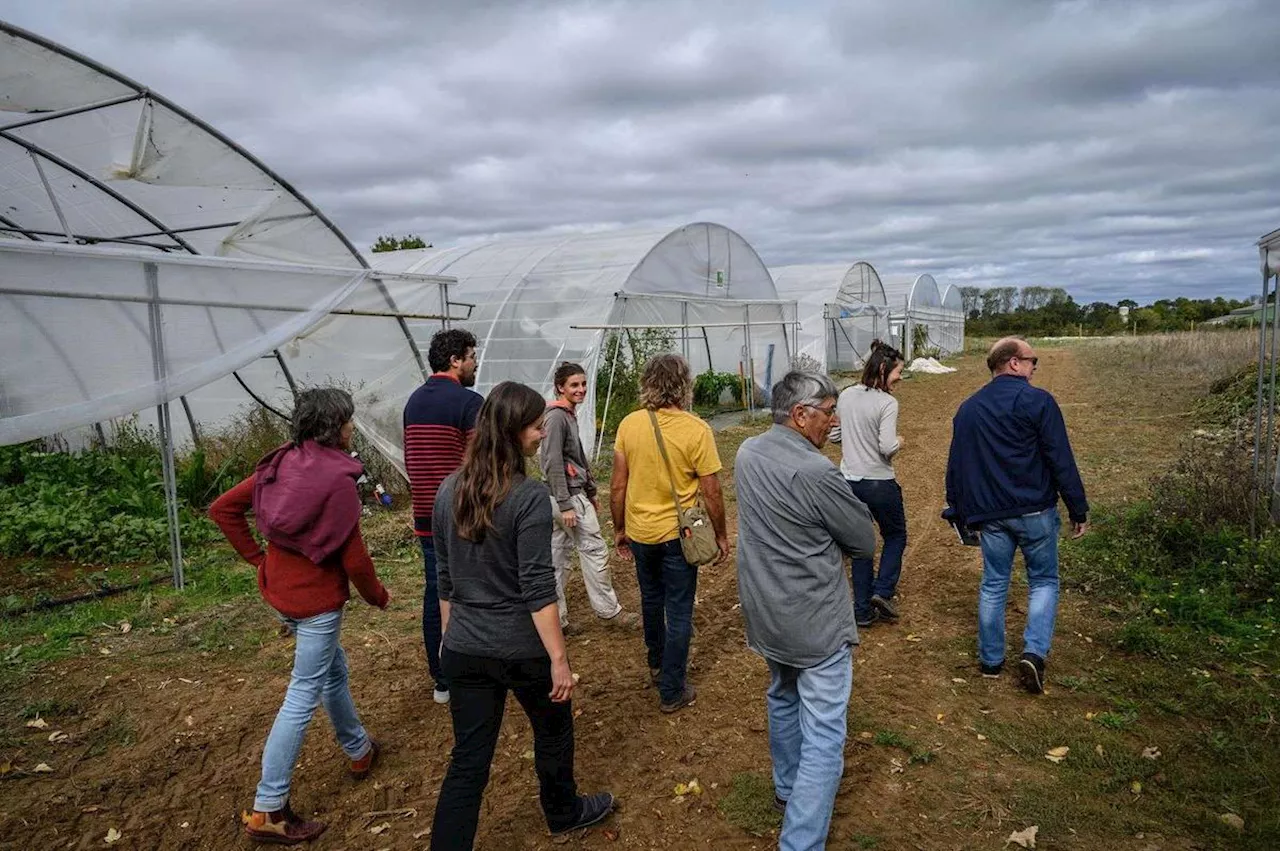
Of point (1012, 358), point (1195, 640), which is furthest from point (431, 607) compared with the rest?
point (1195, 640)

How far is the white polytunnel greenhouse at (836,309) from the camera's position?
84.9ft

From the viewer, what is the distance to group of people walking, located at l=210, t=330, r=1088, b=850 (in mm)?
2658

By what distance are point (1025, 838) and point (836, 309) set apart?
79.1ft

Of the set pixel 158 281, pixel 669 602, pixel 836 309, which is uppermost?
pixel 836 309

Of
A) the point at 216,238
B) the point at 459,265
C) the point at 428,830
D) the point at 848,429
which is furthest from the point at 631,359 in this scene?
the point at 428,830

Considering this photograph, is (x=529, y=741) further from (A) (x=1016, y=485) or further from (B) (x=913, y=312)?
(B) (x=913, y=312)

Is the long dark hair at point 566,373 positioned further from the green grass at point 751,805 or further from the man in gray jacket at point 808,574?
the green grass at point 751,805

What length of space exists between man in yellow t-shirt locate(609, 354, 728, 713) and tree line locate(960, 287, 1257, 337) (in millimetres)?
59492

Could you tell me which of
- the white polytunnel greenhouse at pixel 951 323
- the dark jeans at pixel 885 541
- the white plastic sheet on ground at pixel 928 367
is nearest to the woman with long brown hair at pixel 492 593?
the dark jeans at pixel 885 541

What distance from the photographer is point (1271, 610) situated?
4906 mm

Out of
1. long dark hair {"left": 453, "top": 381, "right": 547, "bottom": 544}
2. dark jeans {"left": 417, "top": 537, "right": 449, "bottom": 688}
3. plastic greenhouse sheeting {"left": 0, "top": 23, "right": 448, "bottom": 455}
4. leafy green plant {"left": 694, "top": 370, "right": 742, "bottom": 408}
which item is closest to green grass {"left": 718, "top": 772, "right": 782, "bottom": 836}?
dark jeans {"left": 417, "top": 537, "right": 449, "bottom": 688}

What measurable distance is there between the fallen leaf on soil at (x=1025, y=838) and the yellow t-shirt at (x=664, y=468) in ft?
6.29

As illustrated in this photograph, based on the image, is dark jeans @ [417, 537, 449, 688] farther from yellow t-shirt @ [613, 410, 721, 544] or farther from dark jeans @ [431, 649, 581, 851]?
dark jeans @ [431, 649, 581, 851]

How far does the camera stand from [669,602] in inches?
161
